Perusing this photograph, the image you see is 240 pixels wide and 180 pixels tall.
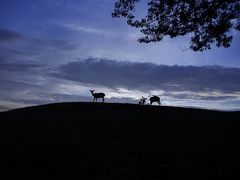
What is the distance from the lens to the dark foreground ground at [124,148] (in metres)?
15.6

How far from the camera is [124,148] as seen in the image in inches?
804

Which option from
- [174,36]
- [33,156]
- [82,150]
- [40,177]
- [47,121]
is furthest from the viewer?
[47,121]

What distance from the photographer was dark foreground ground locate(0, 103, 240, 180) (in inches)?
615

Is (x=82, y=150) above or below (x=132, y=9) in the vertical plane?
below

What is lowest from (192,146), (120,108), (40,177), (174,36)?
(40,177)

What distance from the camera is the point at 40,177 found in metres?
14.9

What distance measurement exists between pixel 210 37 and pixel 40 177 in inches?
696

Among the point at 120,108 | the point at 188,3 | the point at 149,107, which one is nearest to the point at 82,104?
the point at 120,108

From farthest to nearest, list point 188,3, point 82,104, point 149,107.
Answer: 1. point 82,104
2. point 149,107
3. point 188,3

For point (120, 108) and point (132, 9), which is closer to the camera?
point (132, 9)

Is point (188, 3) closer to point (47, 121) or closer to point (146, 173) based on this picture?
point (146, 173)

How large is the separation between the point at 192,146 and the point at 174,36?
932 cm

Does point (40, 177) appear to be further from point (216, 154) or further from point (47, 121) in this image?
point (47, 121)

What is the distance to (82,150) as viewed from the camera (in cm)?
1991
